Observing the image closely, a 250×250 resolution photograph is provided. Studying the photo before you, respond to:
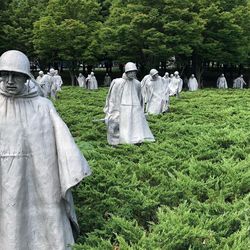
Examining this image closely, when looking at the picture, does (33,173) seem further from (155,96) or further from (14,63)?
(155,96)

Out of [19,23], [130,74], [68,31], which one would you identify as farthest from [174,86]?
[19,23]

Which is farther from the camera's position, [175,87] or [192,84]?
[192,84]

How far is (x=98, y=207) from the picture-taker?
5906 mm

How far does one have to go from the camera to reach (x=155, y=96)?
16.9m

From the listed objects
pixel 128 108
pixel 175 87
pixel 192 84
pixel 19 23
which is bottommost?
pixel 192 84

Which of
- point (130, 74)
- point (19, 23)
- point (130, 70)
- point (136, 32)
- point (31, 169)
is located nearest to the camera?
point (31, 169)

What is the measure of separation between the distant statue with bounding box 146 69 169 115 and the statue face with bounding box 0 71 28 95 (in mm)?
12747

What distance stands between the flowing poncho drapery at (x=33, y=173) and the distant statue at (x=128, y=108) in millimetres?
6700

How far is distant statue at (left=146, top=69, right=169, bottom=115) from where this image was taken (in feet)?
55.5

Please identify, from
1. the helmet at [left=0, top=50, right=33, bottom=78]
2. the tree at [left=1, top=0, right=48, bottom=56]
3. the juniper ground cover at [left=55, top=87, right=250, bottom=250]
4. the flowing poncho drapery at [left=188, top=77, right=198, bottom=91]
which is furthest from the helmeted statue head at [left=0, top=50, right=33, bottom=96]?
the tree at [left=1, top=0, right=48, bottom=56]

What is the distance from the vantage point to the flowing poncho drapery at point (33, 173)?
4.18 m

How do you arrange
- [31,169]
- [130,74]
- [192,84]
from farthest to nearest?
[192,84]
[130,74]
[31,169]

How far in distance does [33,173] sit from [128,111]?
692cm

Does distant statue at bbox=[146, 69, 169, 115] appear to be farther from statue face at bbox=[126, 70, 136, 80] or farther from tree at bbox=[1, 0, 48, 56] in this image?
tree at bbox=[1, 0, 48, 56]
